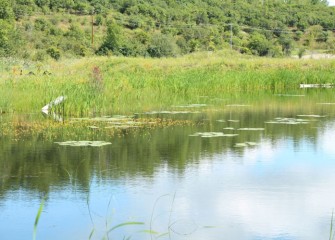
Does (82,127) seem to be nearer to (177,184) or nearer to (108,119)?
(108,119)

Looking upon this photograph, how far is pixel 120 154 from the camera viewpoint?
9055mm

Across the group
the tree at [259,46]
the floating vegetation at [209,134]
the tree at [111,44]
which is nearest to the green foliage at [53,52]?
the tree at [111,44]

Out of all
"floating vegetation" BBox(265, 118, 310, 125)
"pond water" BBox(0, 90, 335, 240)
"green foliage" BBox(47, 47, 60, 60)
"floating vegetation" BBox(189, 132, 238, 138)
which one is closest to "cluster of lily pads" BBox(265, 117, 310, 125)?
"floating vegetation" BBox(265, 118, 310, 125)

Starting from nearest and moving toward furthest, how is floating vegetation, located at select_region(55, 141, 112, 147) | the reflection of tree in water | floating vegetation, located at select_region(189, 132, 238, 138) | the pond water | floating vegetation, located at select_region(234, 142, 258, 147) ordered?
the pond water
the reflection of tree in water
floating vegetation, located at select_region(55, 141, 112, 147)
floating vegetation, located at select_region(234, 142, 258, 147)
floating vegetation, located at select_region(189, 132, 238, 138)

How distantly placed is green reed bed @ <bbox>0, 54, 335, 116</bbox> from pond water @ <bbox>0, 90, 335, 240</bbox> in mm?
3424

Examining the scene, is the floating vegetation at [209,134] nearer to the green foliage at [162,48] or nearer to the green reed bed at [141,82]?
the green reed bed at [141,82]

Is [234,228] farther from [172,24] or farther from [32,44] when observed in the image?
[172,24]

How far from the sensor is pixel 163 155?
905 centimetres

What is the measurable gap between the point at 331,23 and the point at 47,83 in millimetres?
49486

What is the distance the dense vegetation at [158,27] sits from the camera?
40.8 metres

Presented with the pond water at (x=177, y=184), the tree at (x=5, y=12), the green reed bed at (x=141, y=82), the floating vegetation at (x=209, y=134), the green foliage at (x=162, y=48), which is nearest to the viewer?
the pond water at (x=177, y=184)

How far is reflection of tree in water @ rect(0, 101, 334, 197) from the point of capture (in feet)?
24.9

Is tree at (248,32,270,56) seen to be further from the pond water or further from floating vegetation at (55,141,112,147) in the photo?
floating vegetation at (55,141,112,147)

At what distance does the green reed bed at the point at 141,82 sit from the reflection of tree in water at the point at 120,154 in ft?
10.7
